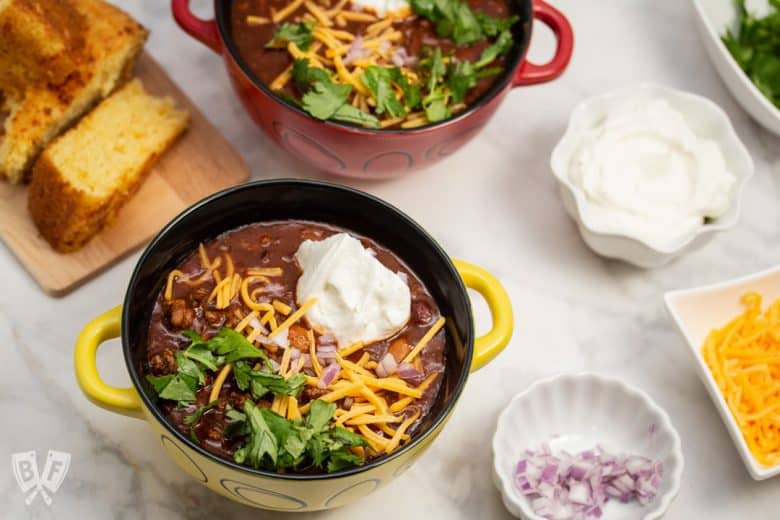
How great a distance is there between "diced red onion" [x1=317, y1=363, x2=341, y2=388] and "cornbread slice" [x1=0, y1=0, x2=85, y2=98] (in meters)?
1.25

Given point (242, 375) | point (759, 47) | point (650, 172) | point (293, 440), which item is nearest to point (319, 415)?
point (293, 440)

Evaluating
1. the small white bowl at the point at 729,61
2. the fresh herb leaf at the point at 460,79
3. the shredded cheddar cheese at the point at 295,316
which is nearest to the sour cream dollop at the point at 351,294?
the shredded cheddar cheese at the point at 295,316

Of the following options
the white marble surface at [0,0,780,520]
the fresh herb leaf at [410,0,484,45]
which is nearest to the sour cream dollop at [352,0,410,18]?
the fresh herb leaf at [410,0,484,45]

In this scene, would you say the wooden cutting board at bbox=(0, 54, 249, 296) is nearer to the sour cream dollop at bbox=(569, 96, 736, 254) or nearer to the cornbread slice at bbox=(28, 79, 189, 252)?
the cornbread slice at bbox=(28, 79, 189, 252)

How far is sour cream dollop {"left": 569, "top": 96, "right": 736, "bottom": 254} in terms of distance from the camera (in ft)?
9.63

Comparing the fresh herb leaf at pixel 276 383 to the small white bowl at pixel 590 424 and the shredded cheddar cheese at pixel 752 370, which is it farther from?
the shredded cheddar cheese at pixel 752 370

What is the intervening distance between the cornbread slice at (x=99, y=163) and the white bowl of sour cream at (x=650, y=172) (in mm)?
1161

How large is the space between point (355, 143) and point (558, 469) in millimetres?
989

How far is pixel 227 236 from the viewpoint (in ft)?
8.38

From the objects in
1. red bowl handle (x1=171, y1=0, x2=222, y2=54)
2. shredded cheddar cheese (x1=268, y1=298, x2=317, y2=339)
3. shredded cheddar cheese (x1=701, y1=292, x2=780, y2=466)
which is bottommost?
shredded cheddar cheese (x1=701, y1=292, x2=780, y2=466)

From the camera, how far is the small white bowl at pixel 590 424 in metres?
2.62

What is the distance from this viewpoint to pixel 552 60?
3.00 meters

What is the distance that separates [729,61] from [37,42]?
205 cm

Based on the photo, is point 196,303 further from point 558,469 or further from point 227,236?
point 558,469
